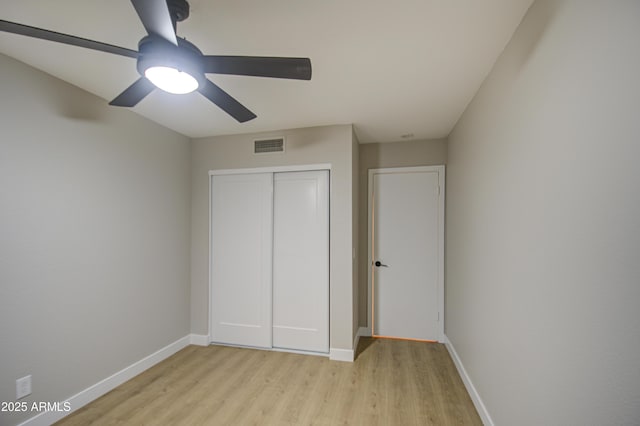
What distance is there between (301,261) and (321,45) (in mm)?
2142

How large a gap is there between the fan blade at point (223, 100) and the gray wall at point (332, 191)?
4.26ft

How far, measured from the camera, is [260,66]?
1188 millimetres

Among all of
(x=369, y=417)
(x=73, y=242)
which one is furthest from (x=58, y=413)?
(x=369, y=417)

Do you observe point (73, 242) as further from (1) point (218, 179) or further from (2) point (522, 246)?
(2) point (522, 246)

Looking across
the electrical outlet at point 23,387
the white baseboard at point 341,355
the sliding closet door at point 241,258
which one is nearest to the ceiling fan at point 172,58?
the sliding closet door at point 241,258

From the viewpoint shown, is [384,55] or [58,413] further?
[58,413]

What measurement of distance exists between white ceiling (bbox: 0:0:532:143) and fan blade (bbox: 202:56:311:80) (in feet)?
1.11

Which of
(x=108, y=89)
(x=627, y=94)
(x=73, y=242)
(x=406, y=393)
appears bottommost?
(x=406, y=393)

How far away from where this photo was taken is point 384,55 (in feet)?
5.46

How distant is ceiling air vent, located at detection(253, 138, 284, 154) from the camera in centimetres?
302

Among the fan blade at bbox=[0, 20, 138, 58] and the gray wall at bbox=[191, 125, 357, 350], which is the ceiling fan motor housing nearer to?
the fan blade at bbox=[0, 20, 138, 58]

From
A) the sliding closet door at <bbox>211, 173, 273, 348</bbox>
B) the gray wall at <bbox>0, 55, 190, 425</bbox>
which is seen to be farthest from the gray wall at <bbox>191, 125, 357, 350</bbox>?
the gray wall at <bbox>0, 55, 190, 425</bbox>

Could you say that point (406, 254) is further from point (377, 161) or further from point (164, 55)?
point (164, 55)

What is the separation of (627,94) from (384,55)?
123 centimetres
